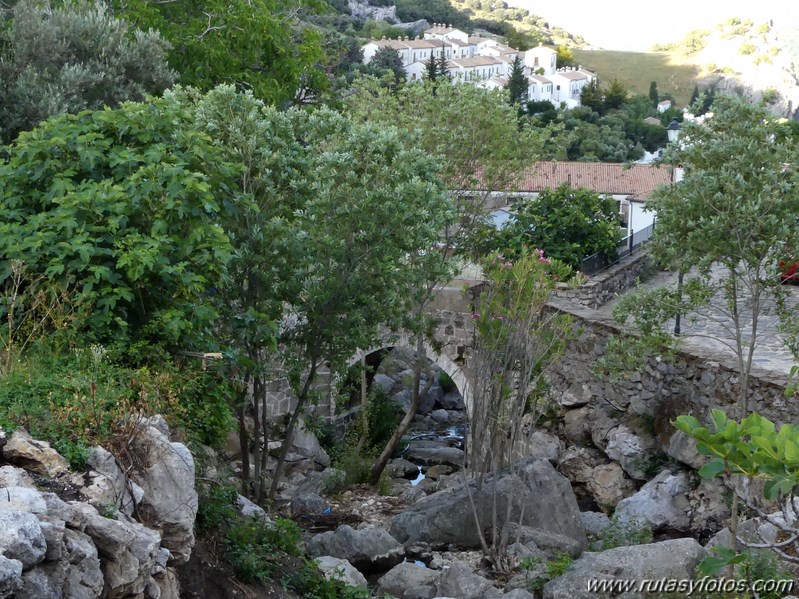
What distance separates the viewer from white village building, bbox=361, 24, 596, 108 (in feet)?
237

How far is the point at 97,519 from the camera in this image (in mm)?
5121

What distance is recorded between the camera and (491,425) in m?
12.0

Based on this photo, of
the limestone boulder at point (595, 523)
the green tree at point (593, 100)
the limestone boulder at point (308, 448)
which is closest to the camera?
the limestone boulder at point (595, 523)

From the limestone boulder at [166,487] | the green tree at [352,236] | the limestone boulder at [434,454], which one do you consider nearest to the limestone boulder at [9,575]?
the limestone boulder at [166,487]

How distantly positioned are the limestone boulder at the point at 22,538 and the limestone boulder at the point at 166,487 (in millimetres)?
1433

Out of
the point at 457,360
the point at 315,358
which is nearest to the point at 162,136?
the point at 315,358

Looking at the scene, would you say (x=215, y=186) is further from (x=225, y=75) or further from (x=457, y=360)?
(x=225, y=75)

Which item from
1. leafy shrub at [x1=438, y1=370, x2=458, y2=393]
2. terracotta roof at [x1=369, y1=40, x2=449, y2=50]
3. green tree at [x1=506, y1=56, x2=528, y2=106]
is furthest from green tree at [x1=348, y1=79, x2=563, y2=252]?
terracotta roof at [x1=369, y1=40, x2=449, y2=50]

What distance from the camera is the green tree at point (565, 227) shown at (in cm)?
1719

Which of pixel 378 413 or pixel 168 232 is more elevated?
pixel 168 232

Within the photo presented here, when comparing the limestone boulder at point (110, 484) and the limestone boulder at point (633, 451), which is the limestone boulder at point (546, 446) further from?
the limestone boulder at point (110, 484)

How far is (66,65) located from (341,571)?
7.61 metres

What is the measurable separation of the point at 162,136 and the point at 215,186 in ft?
2.57

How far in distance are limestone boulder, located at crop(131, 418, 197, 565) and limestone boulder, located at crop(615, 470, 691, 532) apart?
759 cm
